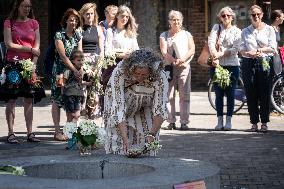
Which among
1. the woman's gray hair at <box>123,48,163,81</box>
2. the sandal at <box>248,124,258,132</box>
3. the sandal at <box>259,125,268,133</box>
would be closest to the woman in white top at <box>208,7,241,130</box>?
the sandal at <box>248,124,258,132</box>

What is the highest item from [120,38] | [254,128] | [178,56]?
[120,38]

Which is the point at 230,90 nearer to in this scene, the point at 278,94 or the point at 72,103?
the point at 278,94

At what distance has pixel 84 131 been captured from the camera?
20.5ft

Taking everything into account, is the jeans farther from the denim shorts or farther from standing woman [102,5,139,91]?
the denim shorts

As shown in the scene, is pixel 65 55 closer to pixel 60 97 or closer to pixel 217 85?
pixel 60 97

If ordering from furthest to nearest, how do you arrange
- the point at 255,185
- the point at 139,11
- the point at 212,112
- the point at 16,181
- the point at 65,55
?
the point at 139,11 < the point at 212,112 < the point at 65,55 < the point at 255,185 < the point at 16,181

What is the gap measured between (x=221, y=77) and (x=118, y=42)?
1.67 metres

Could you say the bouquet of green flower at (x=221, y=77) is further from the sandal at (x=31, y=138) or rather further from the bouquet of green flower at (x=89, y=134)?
the bouquet of green flower at (x=89, y=134)

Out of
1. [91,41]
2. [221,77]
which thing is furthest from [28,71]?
[221,77]

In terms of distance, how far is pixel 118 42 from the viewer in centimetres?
1064

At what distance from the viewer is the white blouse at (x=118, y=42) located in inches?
418

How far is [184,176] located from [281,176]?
2.73m

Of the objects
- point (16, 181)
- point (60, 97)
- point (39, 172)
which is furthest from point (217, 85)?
point (16, 181)

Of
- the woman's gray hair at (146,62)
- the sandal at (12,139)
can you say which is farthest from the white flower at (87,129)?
the sandal at (12,139)
